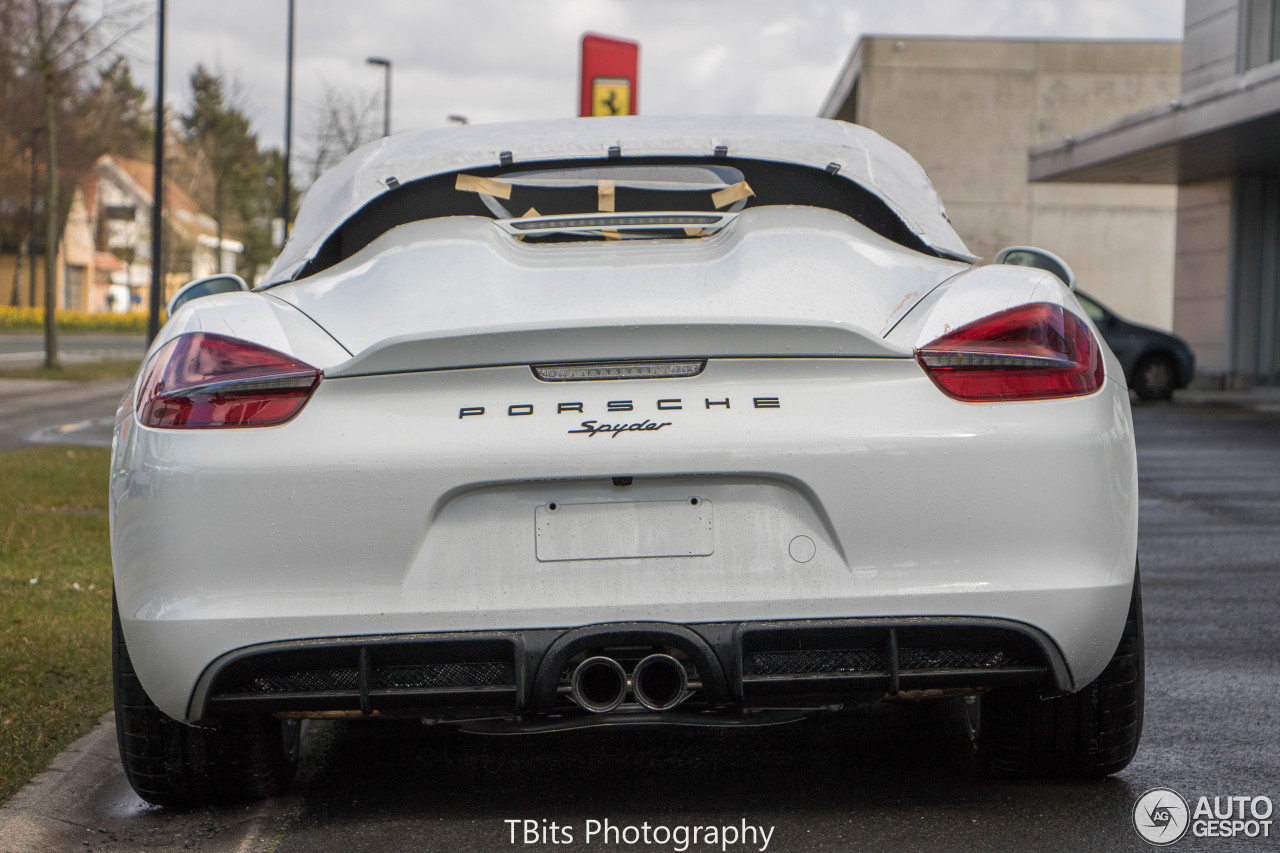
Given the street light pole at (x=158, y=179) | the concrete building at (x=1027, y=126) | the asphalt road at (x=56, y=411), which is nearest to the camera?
the asphalt road at (x=56, y=411)

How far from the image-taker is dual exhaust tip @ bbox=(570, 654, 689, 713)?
2.87 meters

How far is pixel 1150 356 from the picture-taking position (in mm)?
22016

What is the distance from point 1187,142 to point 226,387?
20.8 meters

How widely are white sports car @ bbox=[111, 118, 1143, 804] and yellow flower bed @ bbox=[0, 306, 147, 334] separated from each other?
6352 cm

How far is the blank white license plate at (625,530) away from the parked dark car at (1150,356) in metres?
20.1

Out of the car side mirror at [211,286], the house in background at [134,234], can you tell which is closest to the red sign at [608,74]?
the car side mirror at [211,286]

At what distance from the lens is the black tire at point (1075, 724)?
320 centimetres

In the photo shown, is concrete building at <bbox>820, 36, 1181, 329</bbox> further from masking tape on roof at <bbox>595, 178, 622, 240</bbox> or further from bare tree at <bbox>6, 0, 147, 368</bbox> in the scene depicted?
masking tape on roof at <bbox>595, 178, 622, 240</bbox>

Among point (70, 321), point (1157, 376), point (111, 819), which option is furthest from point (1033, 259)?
point (70, 321)

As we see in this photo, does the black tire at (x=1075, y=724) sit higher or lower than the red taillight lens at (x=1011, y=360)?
lower

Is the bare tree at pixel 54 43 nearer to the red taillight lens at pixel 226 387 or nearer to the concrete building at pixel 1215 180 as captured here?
the concrete building at pixel 1215 180

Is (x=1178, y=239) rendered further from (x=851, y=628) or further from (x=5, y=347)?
(x=5, y=347)

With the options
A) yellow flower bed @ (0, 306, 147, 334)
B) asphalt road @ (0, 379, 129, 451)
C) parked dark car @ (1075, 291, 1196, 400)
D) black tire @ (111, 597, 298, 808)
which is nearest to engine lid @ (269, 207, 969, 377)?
black tire @ (111, 597, 298, 808)

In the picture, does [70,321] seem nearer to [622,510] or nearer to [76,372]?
[76,372]
